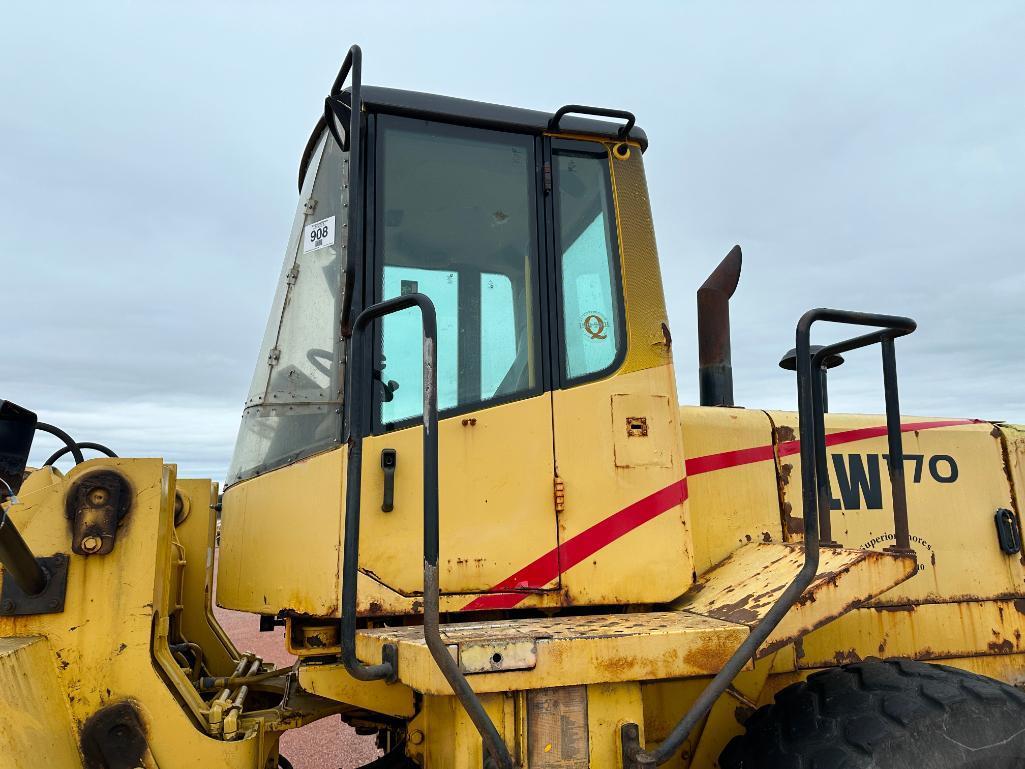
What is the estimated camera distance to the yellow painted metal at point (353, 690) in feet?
7.84

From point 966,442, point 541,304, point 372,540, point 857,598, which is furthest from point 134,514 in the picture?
point 966,442

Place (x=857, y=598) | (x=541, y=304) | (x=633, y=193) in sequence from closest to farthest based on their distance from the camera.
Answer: (x=857, y=598) < (x=541, y=304) < (x=633, y=193)

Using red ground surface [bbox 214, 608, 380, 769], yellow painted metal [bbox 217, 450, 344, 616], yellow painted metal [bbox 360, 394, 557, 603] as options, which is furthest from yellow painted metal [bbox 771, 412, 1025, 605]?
red ground surface [bbox 214, 608, 380, 769]

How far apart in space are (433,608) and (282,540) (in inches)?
33.8

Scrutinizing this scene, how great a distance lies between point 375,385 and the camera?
7.96 ft

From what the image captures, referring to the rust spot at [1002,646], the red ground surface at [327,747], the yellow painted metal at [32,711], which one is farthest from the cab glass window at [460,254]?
the red ground surface at [327,747]

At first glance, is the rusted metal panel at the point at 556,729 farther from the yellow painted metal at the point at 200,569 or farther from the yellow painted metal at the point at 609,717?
the yellow painted metal at the point at 200,569

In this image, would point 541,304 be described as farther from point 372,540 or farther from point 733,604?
point 733,604

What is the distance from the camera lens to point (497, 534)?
2.42 m

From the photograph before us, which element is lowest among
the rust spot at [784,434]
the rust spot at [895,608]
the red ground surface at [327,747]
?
the red ground surface at [327,747]

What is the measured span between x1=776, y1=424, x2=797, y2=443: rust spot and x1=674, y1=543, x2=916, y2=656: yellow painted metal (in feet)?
2.09

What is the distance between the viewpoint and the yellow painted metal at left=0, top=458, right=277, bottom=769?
2244mm

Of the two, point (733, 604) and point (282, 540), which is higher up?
point (282, 540)

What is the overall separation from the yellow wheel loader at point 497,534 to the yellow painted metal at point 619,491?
10 mm
